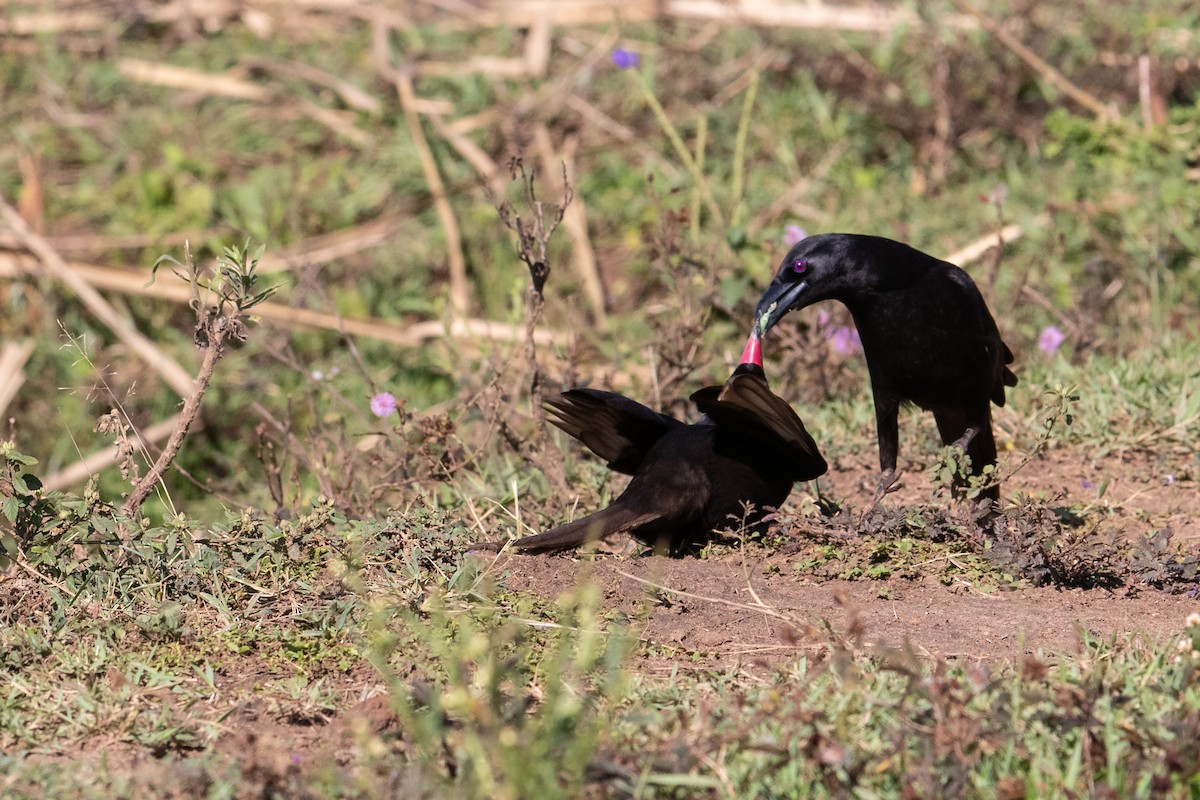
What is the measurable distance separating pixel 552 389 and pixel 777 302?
3.95ft

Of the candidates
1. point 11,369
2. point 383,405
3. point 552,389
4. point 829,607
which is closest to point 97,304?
point 11,369

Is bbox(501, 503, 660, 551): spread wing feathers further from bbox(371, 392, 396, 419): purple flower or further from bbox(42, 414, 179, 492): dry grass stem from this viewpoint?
bbox(42, 414, 179, 492): dry grass stem

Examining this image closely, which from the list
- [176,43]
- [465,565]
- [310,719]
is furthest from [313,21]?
[310,719]

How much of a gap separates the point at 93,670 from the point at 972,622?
221 centimetres

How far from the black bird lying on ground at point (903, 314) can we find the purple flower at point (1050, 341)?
1492 millimetres

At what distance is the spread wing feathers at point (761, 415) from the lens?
403 cm

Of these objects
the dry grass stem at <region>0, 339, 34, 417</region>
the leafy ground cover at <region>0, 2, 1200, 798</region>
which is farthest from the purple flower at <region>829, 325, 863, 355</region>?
the dry grass stem at <region>0, 339, 34, 417</region>

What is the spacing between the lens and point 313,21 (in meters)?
9.97

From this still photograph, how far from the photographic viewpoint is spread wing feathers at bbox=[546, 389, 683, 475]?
4.46m

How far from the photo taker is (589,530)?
4.18 m

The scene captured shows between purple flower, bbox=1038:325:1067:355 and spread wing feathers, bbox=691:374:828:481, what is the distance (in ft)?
6.57

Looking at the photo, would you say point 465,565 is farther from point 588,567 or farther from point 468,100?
point 468,100

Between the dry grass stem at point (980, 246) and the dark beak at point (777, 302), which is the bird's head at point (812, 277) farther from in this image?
the dry grass stem at point (980, 246)

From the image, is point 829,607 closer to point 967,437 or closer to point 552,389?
point 967,437
